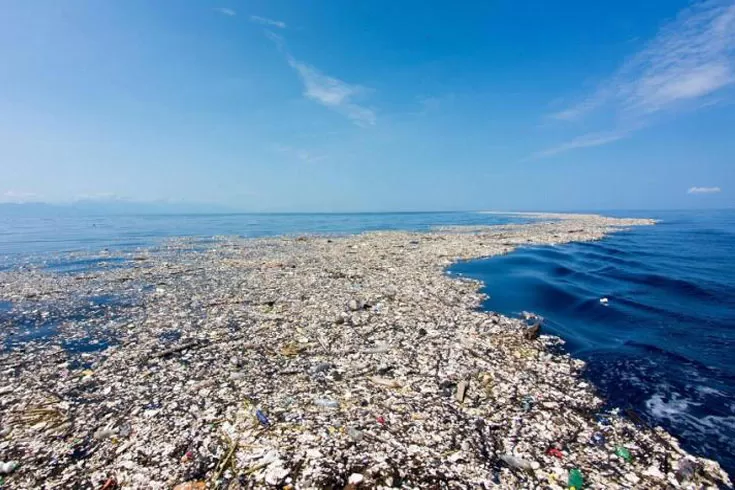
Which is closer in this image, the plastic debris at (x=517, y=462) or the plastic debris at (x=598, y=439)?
the plastic debris at (x=517, y=462)

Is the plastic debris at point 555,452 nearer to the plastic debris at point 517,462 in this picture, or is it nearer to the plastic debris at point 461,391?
the plastic debris at point 517,462

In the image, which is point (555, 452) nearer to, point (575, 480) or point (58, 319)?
point (575, 480)

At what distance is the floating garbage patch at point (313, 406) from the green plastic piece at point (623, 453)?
3 centimetres

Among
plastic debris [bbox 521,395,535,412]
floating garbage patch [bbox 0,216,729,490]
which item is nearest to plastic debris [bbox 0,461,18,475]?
floating garbage patch [bbox 0,216,729,490]

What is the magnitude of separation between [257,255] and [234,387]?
2006 centimetres

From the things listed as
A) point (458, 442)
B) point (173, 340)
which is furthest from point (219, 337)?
point (458, 442)

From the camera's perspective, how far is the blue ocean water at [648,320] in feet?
23.2

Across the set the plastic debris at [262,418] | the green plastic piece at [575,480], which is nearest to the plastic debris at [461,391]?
the green plastic piece at [575,480]

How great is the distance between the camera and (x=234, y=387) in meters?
7.38

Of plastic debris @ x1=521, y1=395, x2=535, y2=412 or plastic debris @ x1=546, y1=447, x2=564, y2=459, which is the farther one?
plastic debris @ x1=521, y1=395, x2=535, y2=412

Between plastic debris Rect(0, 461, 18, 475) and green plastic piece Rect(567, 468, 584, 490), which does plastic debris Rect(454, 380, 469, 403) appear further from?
plastic debris Rect(0, 461, 18, 475)

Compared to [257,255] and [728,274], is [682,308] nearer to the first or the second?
[728,274]

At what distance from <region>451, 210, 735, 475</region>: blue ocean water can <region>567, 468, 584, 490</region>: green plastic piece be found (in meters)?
2.58

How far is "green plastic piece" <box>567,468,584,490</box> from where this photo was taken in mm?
4812
